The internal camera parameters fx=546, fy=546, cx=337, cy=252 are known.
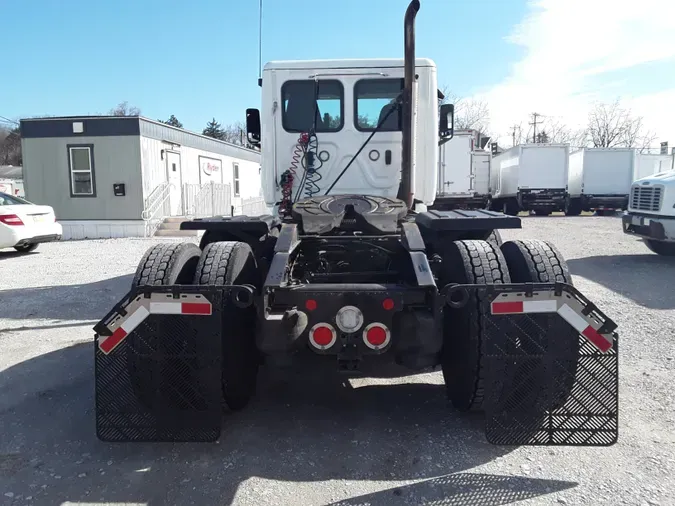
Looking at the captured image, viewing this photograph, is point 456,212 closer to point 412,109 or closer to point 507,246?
point 507,246

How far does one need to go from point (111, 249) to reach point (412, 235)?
11.3 metres

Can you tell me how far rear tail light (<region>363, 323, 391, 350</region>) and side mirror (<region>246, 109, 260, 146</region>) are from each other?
3.78 meters

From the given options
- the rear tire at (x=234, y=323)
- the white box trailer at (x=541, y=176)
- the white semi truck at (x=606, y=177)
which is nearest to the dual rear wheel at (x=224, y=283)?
the rear tire at (x=234, y=323)

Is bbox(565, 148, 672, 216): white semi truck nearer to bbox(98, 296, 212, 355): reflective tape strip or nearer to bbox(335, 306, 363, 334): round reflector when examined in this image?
bbox(335, 306, 363, 334): round reflector

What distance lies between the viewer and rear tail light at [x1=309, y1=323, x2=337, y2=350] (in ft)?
10.1

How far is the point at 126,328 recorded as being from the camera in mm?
3072

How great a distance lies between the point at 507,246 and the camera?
146 inches

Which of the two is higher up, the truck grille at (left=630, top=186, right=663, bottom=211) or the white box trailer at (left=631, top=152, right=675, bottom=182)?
the white box trailer at (left=631, top=152, right=675, bottom=182)

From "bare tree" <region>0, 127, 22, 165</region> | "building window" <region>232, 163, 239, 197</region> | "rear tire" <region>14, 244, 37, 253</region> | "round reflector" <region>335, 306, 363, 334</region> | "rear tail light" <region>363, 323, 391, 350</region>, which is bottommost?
"rear tire" <region>14, 244, 37, 253</region>

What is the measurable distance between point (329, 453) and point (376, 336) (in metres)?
0.80

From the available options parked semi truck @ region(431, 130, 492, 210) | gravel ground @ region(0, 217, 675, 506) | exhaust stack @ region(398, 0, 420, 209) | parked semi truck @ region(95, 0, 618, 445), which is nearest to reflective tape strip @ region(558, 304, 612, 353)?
parked semi truck @ region(95, 0, 618, 445)

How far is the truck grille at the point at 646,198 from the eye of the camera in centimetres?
1059

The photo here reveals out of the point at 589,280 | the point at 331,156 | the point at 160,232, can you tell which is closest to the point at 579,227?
the point at 589,280

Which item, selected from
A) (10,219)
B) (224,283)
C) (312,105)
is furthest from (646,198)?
(10,219)
